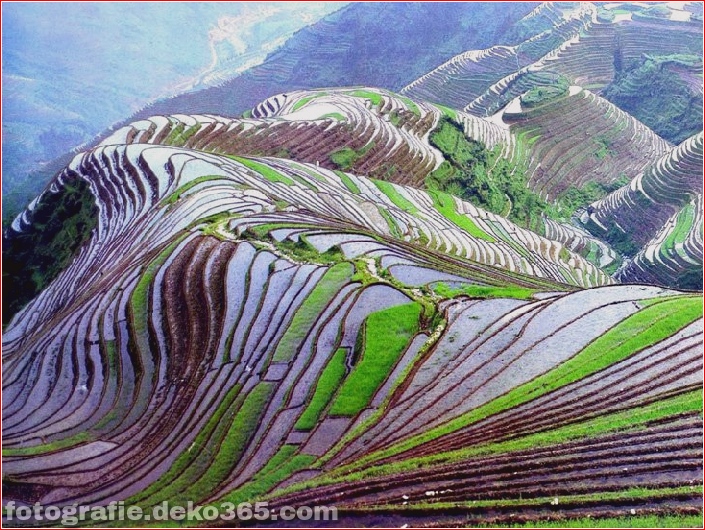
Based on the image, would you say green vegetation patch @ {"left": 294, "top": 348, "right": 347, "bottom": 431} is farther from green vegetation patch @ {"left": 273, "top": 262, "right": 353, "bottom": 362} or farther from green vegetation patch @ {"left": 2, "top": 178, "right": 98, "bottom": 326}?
green vegetation patch @ {"left": 2, "top": 178, "right": 98, "bottom": 326}

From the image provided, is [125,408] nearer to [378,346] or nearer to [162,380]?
[162,380]

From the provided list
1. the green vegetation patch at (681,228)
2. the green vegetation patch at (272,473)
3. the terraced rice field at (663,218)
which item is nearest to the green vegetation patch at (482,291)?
the green vegetation patch at (272,473)

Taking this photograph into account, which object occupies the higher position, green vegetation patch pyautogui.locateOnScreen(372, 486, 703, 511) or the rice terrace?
the rice terrace

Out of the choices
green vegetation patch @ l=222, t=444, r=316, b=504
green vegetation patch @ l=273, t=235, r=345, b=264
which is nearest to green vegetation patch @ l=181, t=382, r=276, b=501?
green vegetation patch @ l=222, t=444, r=316, b=504


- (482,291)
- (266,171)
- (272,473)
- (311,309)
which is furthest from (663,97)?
(272,473)

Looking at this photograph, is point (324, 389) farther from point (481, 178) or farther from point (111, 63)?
point (111, 63)

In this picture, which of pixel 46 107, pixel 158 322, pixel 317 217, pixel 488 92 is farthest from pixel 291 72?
pixel 158 322
